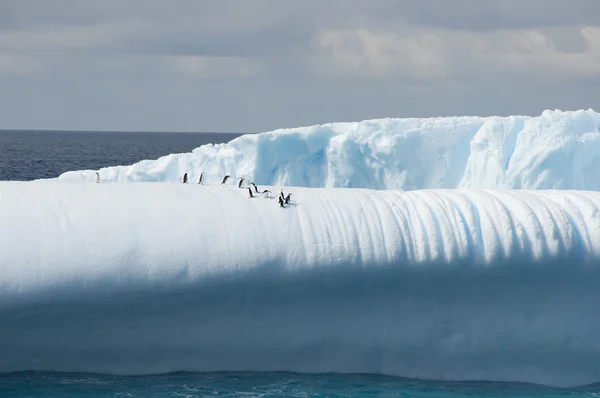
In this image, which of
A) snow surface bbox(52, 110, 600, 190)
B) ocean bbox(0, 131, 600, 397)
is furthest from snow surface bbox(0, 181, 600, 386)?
snow surface bbox(52, 110, 600, 190)

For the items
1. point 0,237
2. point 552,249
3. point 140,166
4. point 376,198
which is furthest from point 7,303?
point 140,166

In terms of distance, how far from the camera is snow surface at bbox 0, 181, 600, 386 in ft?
52.7

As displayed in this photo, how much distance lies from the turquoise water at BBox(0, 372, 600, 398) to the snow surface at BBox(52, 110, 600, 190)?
1396 cm

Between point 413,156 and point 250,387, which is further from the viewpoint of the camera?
point 413,156

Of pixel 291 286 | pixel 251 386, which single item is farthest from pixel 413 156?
pixel 251 386

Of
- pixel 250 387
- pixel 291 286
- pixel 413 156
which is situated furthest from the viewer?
pixel 413 156

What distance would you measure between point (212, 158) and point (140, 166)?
2495 millimetres

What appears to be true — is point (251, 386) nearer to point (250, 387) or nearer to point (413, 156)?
point (250, 387)

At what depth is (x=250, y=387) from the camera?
16.0m

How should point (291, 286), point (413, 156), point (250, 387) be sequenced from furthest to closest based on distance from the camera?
point (413, 156) < point (291, 286) < point (250, 387)

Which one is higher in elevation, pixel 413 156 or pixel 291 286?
pixel 413 156

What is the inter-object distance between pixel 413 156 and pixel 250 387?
1660 cm

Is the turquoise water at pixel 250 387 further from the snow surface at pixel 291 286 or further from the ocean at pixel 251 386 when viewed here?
the snow surface at pixel 291 286

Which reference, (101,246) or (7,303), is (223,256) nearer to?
(101,246)
